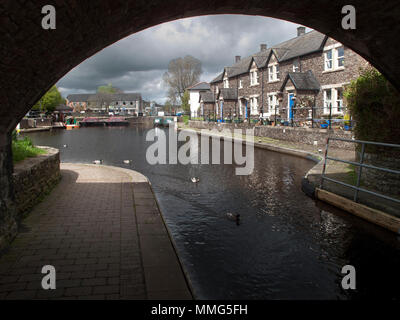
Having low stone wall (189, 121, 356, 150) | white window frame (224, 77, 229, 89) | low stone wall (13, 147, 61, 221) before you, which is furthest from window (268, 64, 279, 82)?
low stone wall (13, 147, 61, 221)

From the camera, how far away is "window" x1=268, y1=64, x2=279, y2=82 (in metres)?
30.3

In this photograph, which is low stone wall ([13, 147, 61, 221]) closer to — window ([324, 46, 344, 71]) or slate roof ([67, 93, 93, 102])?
window ([324, 46, 344, 71])

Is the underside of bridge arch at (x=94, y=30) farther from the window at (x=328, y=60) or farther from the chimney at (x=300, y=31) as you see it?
the chimney at (x=300, y=31)

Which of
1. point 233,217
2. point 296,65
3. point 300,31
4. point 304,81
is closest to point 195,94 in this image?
point 300,31

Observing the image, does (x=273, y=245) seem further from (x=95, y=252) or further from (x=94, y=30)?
(x=94, y=30)

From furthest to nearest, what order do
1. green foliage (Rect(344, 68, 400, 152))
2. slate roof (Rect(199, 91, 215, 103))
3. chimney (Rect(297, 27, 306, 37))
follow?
slate roof (Rect(199, 91, 215, 103)) → chimney (Rect(297, 27, 306, 37)) → green foliage (Rect(344, 68, 400, 152))

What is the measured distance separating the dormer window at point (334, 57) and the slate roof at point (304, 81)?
4.61 feet

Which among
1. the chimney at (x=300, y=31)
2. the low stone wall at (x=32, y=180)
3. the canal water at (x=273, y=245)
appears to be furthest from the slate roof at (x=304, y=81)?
the low stone wall at (x=32, y=180)

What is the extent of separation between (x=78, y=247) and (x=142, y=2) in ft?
12.1

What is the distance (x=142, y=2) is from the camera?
13.4 ft

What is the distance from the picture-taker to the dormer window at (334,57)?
860 inches

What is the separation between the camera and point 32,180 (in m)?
6.64
